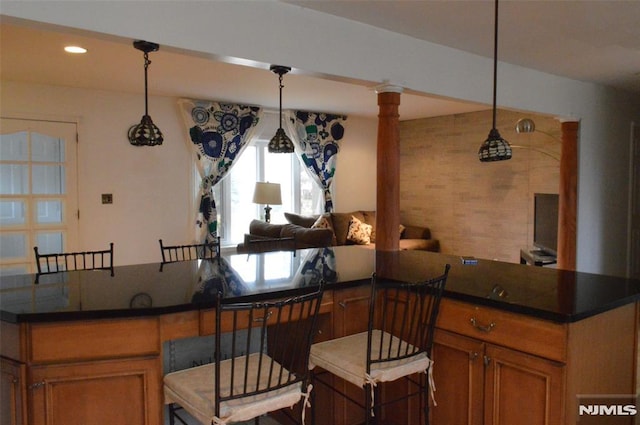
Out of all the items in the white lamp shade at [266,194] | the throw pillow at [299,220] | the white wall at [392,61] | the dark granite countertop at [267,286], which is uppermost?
the white wall at [392,61]

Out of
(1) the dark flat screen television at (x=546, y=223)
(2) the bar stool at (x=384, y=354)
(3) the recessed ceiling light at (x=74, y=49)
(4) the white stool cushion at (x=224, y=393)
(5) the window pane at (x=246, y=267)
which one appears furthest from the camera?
(1) the dark flat screen television at (x=546, y=223)

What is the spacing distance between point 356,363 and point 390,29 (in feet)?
7.73

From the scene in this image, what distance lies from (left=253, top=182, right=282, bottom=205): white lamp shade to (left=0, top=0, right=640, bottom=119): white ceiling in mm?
1148

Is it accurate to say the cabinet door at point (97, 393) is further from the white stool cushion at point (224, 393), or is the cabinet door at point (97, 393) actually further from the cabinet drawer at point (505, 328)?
the cabinet drawer at point (505, 328)

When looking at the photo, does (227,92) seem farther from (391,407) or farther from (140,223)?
(391,407)

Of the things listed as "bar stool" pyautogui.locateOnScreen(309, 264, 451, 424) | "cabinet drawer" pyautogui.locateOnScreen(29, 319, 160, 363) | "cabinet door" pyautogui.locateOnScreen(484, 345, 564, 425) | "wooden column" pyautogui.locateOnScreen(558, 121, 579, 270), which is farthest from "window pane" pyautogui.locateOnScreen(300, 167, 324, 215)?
"cabinet drawer" pyautogui.locateOnScreen(29, 319, 160, 363)

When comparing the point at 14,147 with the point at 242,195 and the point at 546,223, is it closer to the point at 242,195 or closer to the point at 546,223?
the point at 242,195

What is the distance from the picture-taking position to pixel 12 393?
70.7 inches

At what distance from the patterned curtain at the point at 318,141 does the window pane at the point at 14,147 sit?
3379mm

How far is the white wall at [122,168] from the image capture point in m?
5.28

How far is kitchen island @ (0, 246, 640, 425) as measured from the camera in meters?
1.79

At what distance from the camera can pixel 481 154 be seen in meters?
2.45

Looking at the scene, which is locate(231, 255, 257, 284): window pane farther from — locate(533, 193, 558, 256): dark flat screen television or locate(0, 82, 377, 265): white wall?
locate(533, 193, 558, 256): dark flat screen television

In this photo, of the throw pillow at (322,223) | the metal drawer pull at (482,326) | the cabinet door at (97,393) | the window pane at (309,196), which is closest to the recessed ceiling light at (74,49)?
the cabinet door at (97,393)
